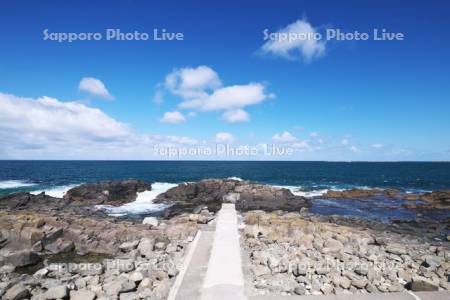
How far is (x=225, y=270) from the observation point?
920cm

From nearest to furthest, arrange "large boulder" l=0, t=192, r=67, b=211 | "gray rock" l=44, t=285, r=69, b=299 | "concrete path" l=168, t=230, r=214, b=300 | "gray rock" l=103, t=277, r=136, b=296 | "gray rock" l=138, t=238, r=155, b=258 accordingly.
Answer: "concrete path" l=168, t=230, r=214, b=300 → "gray rock" l=44, t=285, r=69, b=299 → "gray rock" l=103, t=277, r=136, b=296 → "gray rock" l=138, t=238, r=155, b=258 → "large boulder" l=0, t=192, r=67, b=211

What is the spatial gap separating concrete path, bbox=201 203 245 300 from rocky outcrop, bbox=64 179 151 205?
22.8 m

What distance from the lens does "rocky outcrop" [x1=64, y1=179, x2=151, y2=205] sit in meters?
32.4

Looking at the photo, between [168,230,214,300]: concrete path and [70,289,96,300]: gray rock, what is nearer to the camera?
[168,230,214,300]: concrete path

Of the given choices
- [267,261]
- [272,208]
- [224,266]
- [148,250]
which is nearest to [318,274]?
[267,261]

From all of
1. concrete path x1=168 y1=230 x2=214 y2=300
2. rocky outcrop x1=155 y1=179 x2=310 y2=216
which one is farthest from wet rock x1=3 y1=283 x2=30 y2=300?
rocky outcrop x1=155 y1=179 x2=310 y2=216

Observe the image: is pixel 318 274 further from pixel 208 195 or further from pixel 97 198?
pixel 97 198

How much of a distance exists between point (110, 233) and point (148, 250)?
383 cm

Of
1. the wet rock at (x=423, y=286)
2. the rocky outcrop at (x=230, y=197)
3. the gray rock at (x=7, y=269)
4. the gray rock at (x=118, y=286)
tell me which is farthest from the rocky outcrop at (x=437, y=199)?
the gray rock at (x=7, y=269)

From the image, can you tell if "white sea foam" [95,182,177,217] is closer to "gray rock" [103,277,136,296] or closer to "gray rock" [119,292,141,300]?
"gray rock" [103,277,136,296]

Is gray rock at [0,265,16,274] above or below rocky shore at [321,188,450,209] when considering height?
above

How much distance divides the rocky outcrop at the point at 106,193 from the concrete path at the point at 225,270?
Answer: 74.8ft

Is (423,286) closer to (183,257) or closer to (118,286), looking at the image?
(183,257)

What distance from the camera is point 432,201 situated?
1330 inches
